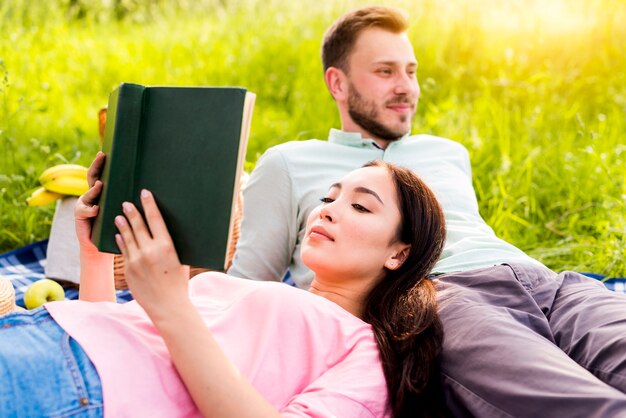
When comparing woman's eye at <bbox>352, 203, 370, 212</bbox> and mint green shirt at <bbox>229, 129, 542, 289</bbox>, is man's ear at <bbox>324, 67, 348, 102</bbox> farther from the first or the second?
woman's eye at <bbox>352, 203, 370, 212</bbox>

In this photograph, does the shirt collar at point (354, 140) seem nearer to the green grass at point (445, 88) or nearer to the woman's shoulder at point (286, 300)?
the green grass at point (445, 88)

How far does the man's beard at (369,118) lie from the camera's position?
3580mm

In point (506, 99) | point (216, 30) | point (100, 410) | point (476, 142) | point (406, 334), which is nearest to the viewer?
point (100, 410)

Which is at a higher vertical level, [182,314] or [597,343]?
Result: [182,314]

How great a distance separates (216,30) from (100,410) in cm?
608

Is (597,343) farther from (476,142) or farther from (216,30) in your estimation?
(216,30)

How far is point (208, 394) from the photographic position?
170 centimetres

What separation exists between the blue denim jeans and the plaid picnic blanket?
1.50 meters

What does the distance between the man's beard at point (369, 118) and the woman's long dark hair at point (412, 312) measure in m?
0.95

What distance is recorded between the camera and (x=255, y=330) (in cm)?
207

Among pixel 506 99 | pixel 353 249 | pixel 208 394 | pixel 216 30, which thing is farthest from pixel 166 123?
pixel 216 30

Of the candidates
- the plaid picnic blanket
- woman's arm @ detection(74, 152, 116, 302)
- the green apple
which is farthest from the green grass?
woman's arm @ detection(74, 152, 116, 302)

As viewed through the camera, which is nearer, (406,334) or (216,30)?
(406,334)

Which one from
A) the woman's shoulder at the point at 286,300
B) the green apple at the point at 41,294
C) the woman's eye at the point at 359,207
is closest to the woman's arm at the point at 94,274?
the woman's shoulder at the point at 286,300
